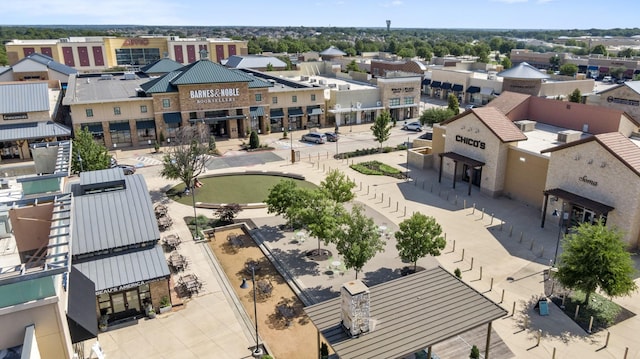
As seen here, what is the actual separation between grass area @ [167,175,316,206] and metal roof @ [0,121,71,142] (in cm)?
1940

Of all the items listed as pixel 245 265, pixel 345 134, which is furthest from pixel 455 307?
pixel 345 134

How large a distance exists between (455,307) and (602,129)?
34038 mm

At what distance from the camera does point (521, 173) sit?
4072 centimetres

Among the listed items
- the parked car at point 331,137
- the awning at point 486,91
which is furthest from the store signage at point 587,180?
the awning at point 486,91

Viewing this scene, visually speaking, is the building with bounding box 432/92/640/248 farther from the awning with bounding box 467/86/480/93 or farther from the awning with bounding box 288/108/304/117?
the awning with bounding box 467/86/480/93

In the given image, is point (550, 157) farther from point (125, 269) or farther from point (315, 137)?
point (315, 137)

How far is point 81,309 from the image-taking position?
19.7m

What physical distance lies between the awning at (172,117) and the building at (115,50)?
75.1m

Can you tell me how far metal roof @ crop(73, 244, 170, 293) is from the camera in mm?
23922

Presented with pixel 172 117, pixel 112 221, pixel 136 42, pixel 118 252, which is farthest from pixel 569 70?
pixel 136 42

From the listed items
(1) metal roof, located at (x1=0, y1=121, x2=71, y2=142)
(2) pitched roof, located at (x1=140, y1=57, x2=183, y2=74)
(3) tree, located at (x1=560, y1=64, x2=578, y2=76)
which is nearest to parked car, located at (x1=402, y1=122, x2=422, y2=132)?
(2) pitched roof, located at (x1=140, y1=57, x2=183, y2=74)

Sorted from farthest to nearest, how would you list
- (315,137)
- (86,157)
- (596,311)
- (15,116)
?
1. (315,137)
2. (15,116)
3. (86,157)
4. (596,311)

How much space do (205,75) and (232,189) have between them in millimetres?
23885

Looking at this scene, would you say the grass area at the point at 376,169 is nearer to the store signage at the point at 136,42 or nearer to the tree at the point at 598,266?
the tree at the point at 598,266
